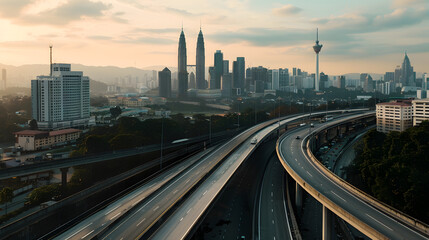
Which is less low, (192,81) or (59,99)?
(192,81)

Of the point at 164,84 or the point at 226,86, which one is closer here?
the point at 164,84

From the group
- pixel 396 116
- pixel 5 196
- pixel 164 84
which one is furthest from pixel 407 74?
pixel 5 196

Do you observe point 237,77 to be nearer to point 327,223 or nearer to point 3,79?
point 3,79

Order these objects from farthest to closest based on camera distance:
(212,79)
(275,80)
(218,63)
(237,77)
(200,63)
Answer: (218,63) → (200,63) → (275,80) → (212,79) → (237,77)

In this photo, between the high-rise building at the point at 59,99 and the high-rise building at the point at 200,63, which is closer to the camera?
the high-rise building at the point at 59,99

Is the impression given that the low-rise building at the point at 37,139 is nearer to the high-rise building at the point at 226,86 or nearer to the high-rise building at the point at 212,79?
the high-rise building at the point at 226,86

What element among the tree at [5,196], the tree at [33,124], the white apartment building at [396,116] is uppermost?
the white apartment building at [396,116]

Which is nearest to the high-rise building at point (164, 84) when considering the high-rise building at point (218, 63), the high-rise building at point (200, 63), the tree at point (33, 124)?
the high-rise building at point (218, 63)
